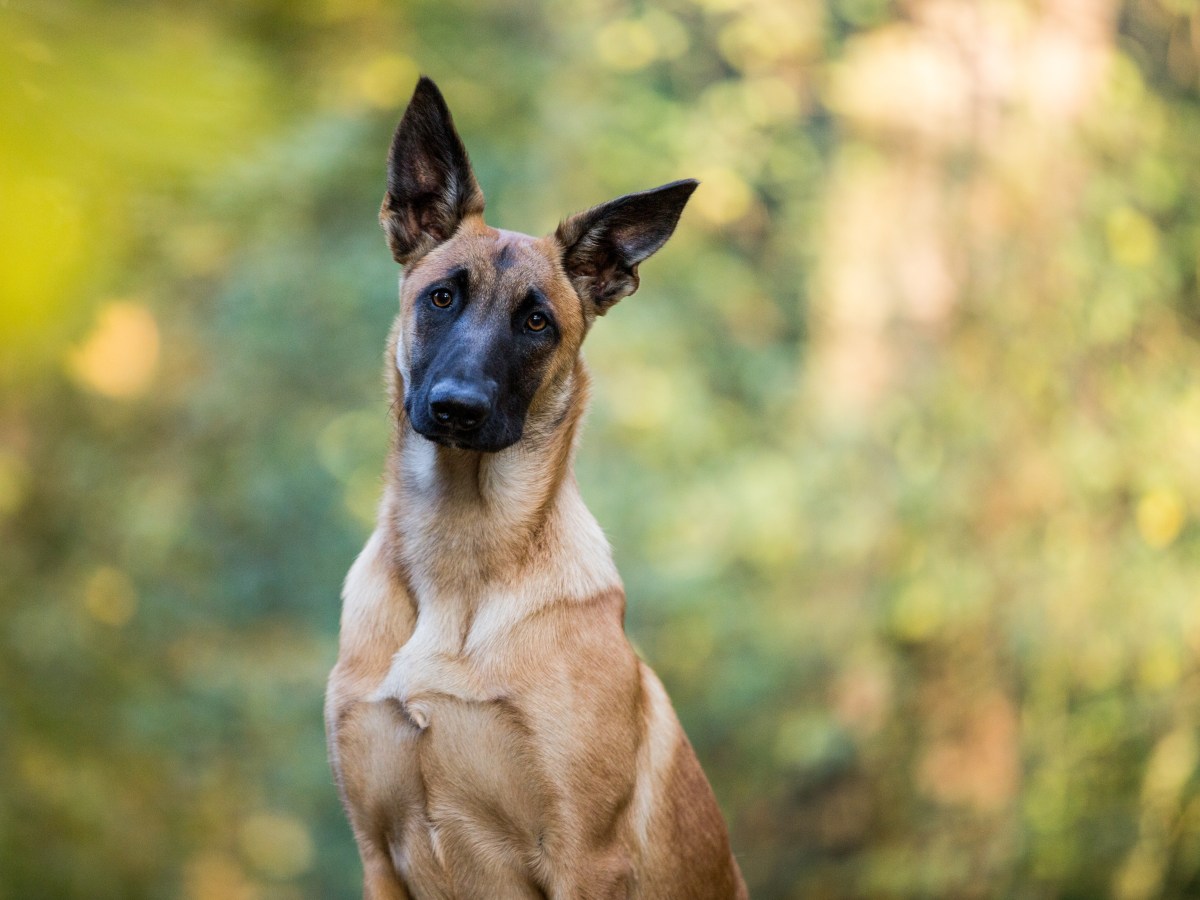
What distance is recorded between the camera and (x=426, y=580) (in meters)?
2.57

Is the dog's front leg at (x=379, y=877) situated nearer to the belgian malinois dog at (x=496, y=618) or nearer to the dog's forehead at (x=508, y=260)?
the belgian malinois dog at (x=496, y=618)

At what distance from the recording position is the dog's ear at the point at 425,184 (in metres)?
2.75

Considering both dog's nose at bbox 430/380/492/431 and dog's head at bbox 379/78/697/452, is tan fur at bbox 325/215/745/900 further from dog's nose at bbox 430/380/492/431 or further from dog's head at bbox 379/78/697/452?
dog's nose at bbox 430/380/492/431

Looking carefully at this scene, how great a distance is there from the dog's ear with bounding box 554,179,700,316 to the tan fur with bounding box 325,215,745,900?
0.15 metres

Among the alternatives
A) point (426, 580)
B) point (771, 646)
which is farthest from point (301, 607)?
point (426, 580)

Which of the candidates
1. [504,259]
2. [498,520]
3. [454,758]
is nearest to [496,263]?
[504,259]

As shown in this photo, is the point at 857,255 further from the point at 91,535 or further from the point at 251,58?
the point at 251,58

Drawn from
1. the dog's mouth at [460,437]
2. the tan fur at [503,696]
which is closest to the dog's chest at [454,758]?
the tan fur at [503,696]

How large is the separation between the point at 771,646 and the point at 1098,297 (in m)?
2.65

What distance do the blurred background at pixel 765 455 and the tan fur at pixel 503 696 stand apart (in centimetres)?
384

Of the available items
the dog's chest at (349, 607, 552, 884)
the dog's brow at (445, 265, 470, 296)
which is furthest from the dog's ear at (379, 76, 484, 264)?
the dog's chest at (349, 607, 552, 884)

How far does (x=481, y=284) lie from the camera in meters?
2.74

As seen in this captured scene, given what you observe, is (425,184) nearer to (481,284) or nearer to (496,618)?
(481,284)

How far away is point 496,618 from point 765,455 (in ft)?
15.2
